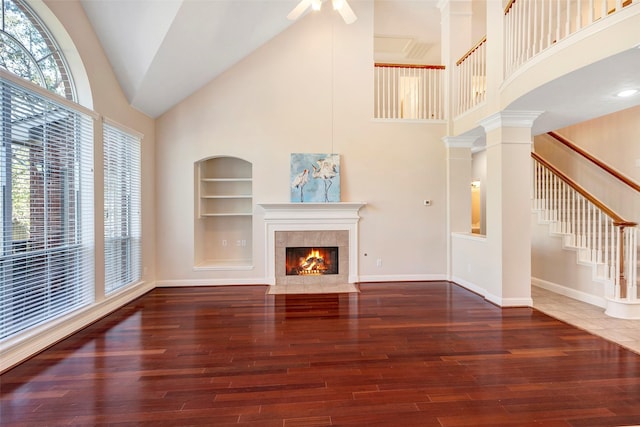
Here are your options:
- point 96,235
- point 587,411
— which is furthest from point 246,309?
point 587,411

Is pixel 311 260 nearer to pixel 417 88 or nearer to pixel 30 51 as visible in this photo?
pixel 417 88

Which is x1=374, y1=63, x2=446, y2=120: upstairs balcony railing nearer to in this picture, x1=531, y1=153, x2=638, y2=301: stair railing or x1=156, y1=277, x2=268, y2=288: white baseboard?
x1=531, y1=153, x2=638, y2=301: stair railing

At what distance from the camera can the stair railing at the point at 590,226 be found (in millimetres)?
3613

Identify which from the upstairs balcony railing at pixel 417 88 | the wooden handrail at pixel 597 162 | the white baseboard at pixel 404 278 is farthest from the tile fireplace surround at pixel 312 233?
the wooden handrail at pixel 597 162

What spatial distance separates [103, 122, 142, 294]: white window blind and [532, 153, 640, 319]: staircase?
250 inches

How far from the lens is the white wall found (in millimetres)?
5191

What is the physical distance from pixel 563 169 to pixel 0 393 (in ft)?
26.1

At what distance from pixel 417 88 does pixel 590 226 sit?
3.57 m

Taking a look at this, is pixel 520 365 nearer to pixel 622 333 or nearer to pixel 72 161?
pixel 622 333

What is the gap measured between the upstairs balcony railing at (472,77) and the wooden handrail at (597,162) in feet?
6.10

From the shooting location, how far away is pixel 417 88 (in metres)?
5.71

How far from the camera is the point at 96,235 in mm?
3648

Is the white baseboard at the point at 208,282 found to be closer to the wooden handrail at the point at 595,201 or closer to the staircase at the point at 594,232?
the staircase at the point at 594,232

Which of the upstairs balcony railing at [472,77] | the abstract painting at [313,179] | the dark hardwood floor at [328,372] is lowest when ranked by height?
the dark hardwood floor at [328,372]
